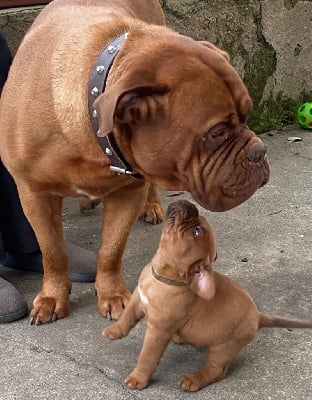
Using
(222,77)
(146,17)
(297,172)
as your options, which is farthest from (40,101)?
(297,172)

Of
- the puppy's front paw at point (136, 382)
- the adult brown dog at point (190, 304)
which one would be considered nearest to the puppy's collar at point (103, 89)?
the adult brown dog at point (190, 304)

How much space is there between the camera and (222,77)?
2.49 metres

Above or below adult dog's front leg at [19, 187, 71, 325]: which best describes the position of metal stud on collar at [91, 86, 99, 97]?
above

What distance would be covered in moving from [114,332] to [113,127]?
87 centimetres

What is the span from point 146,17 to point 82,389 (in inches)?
77.7

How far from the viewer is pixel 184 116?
2.46 m

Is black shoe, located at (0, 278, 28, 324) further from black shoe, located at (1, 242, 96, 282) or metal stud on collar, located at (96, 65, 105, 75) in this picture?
metal stud on collar, located at (96, 65, 105, 75)

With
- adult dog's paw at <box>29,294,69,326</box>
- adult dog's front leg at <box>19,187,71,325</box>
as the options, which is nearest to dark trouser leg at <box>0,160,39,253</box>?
adult dog's front leg at <box>19,187,71,325</box>

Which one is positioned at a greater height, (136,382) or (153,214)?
(136,382)

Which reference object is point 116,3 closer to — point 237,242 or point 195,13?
point 237,242

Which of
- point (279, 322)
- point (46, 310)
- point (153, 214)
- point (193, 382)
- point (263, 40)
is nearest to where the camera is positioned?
point (193, 382)

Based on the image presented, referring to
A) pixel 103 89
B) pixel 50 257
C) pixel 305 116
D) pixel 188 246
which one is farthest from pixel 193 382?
pixel 305 116

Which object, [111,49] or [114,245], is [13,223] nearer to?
[114,245]

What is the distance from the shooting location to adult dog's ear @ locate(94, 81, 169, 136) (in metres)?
2.36
